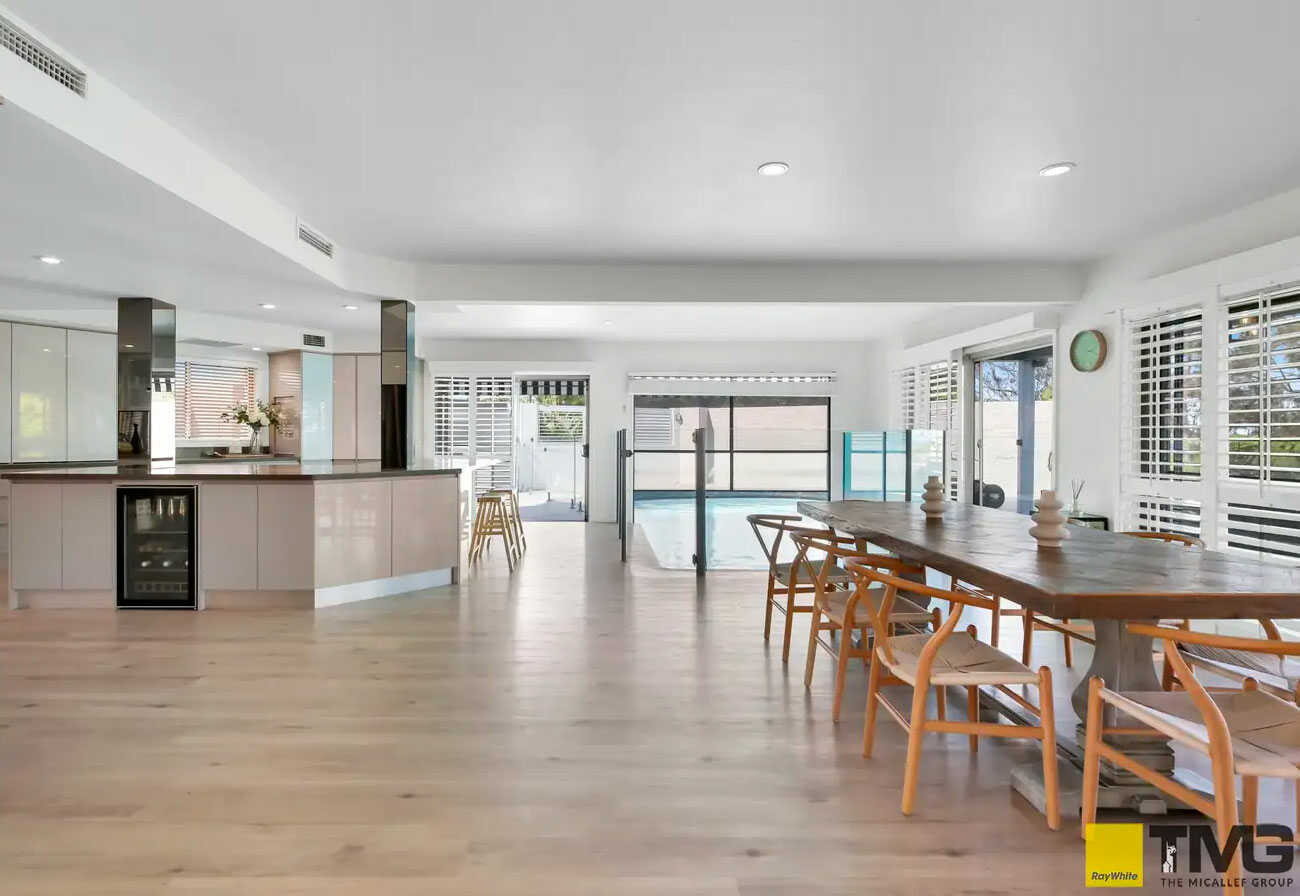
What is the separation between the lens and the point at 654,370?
9.34 m

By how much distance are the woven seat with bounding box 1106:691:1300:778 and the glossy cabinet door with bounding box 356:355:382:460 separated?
7.99 m

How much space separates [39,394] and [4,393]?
263 mm

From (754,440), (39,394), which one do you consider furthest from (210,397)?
(754,440)

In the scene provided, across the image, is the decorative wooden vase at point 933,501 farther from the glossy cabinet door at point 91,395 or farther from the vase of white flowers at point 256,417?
the glossy cabinet door at point 91,395

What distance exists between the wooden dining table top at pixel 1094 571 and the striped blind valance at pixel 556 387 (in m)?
6.72

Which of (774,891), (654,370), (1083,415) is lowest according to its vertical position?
(774,891)

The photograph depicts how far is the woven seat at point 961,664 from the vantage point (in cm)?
203

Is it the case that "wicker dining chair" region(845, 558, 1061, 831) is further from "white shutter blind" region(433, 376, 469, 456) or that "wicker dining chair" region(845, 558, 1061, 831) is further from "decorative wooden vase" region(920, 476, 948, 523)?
"white shutter blind" region(433, 376, 469, 456)

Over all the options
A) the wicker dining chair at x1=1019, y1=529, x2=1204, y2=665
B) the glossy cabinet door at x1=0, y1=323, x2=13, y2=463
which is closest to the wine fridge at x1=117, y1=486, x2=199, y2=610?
the glossy cabinet door at x1=0, y1=323, x2=13, y2=463

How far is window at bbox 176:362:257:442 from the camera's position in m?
7.70

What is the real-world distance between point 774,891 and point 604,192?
3.32m

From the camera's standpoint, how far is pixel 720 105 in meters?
2.90

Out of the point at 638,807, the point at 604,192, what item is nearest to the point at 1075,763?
the point at 638,807

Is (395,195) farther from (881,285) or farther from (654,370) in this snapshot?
(654,370)
